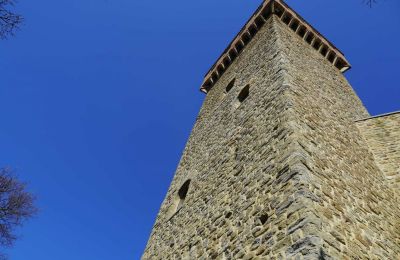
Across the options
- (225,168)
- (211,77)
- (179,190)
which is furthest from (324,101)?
(211,77)

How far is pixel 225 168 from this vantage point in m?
7.14

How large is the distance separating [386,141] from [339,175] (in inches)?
149

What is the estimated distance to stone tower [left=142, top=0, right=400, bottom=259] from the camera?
438 cm

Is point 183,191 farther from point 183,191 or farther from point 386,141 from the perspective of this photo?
point 386,141

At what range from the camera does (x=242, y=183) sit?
599 centimetres

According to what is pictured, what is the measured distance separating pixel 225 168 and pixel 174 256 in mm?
2010

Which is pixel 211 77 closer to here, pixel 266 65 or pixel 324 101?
pixel 266 65

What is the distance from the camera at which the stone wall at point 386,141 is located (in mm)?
7641

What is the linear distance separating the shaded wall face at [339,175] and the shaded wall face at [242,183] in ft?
0.98

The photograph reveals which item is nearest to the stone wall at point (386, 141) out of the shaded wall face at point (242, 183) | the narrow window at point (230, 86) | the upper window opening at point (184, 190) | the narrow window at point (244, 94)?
the shaded wall face at point (242, 183)

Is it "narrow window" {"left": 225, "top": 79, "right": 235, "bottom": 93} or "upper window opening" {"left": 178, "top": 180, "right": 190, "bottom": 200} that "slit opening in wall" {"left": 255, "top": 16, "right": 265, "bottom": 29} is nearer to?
"narrow window" {"left": 225, "top": 79, "right": 235, "bottom": 93}

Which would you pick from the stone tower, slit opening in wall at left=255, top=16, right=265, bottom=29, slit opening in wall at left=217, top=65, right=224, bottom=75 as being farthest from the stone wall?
slit opening in wall at left=217, top=65, right=224, bottom=75

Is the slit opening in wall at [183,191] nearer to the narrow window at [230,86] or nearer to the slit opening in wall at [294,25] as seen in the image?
the narrow window at [230,86]

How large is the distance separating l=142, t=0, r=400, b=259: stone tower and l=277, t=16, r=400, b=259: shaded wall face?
0.08 feet
